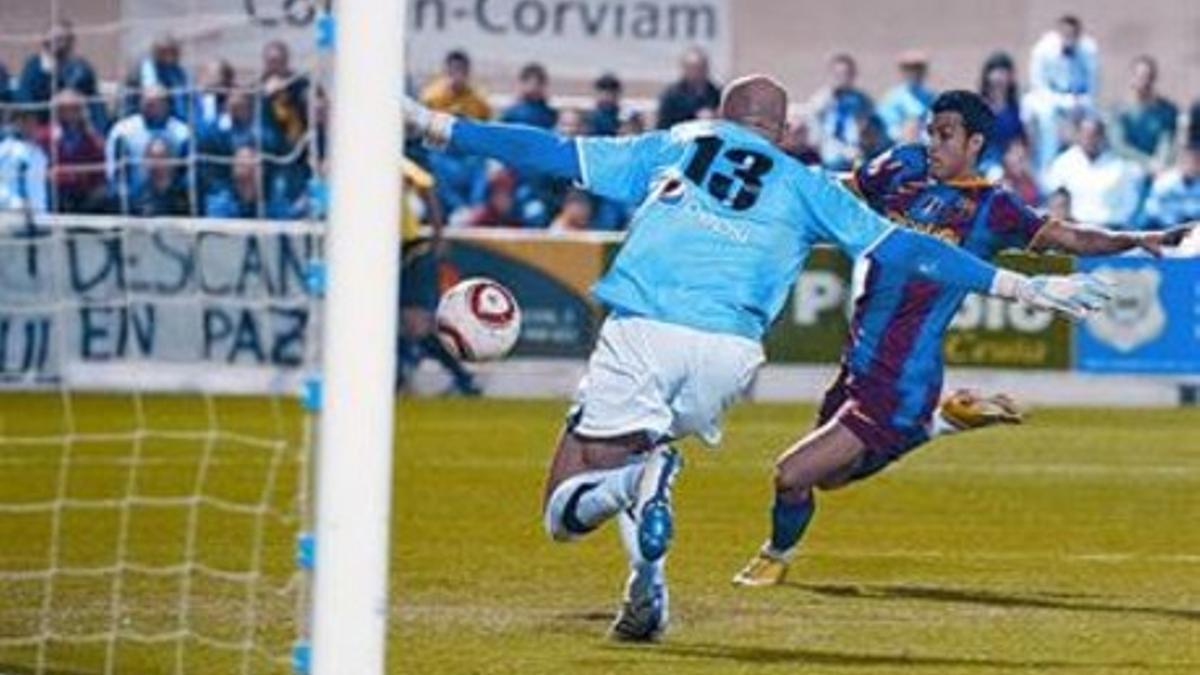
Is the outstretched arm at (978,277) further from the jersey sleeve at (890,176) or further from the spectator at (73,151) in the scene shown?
the spectator at (73,151)

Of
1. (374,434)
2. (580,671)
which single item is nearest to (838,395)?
(580,671)

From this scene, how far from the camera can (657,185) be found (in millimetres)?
13383

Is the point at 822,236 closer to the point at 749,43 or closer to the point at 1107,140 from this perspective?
the point at 1107,140

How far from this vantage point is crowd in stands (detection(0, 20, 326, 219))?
1634 centimetres

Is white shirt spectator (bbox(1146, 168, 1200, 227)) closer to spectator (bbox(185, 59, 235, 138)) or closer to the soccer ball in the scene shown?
spectator (bbox(185, 59, 235, 138))

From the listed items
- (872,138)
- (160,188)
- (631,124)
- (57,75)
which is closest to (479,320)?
(57,75)

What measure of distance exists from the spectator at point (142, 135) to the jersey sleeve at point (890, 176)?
383 centimetres

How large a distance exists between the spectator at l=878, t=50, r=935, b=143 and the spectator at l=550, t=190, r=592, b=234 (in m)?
2.71

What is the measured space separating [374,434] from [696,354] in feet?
12.1

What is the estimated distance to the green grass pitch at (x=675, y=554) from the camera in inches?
511

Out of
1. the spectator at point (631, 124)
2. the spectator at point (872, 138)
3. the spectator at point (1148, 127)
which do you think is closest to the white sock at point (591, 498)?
the spectator at point (631, 124)

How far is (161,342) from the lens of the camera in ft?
88.8

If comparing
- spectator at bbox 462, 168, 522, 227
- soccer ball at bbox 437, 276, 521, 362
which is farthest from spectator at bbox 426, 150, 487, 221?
soccer ball at bbox 437, 276, 521, 362

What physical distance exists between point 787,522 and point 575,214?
14.4 metres
